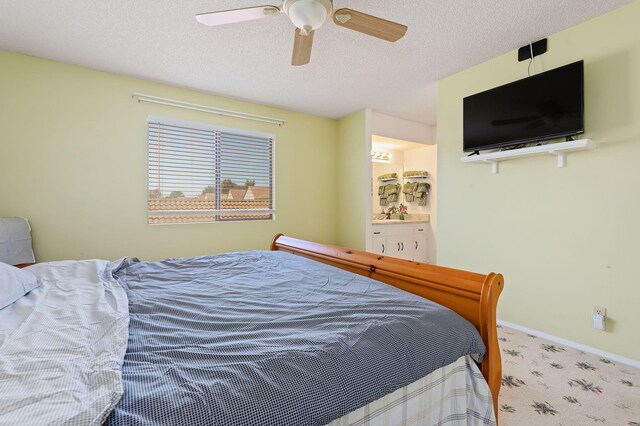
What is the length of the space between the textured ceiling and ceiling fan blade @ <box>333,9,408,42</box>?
29cm

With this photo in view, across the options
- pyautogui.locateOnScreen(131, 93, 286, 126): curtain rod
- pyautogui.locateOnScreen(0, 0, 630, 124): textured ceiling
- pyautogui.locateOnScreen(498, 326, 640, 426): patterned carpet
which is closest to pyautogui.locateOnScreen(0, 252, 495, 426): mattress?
pyautogui.locateOnScreen(498, 326, 640, 426): patterned carpet

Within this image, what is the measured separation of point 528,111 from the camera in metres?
2.40

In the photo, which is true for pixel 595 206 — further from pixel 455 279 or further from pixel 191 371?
pixel 191 371

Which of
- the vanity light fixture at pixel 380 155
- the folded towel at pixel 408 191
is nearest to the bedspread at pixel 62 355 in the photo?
the vanity light fixture at pixel 380 155

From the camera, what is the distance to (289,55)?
8.63 feet

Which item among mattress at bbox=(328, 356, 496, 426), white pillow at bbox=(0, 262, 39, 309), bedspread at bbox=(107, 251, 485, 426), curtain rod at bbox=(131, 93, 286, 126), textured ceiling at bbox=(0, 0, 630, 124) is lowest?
mattress at bbox=(328, 356, 496, 426)

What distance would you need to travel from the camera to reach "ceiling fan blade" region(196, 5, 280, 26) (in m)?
1.66

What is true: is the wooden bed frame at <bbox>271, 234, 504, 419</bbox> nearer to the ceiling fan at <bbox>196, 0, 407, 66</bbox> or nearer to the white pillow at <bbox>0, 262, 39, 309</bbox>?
the ceiling fan at <bbox>196, 0, 407, 66</bbox>

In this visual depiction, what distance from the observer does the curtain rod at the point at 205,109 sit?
308 centimetres

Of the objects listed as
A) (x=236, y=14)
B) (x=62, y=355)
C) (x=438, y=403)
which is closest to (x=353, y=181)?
(x=236, y=14)

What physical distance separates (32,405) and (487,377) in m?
1.43

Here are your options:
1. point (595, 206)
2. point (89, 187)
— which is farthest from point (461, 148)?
point (89, 187)

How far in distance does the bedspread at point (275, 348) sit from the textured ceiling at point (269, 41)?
1.86m

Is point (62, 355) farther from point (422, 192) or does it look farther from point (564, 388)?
point (422, 192)
